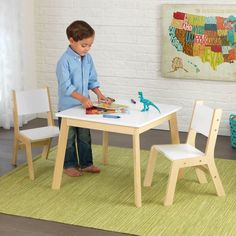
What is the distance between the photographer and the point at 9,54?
4.96 m

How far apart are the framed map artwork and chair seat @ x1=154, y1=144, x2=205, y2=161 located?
1443 millimetres

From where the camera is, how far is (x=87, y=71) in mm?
3672

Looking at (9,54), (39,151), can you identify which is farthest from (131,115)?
(9,54)

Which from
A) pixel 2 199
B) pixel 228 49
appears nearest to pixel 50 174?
pixel 2 199

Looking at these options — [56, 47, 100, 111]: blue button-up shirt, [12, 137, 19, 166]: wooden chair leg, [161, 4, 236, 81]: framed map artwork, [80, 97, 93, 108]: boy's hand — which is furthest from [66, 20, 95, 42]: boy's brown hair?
[161, 4, 236, 81]: framed map artwork

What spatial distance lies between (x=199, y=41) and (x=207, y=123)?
1597mm

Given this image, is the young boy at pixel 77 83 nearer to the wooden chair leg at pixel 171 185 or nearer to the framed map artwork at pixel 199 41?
the wooden chair leg at pixel 171 185

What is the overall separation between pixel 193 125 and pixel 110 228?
0.95m

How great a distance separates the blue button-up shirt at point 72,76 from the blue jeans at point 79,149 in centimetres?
22

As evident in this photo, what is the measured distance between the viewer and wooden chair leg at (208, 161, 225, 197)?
3.29 meters

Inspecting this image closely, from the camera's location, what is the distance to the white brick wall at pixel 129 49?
4848 millimetres

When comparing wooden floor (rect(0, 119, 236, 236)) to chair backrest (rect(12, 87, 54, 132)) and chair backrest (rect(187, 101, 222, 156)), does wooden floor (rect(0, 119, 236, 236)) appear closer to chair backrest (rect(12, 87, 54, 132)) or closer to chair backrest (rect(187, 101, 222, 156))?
chair backrest (rect(12, 87, 54, 132))

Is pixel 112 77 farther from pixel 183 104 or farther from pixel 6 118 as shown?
pixel 6 118

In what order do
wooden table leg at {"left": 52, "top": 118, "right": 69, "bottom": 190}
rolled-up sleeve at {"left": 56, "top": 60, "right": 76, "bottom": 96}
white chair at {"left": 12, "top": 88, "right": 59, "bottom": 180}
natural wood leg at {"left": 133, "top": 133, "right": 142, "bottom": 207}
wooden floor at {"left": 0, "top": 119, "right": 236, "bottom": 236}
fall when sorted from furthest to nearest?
white chair at {"left": 12, "top": 88, "right": 59, "bottom": 180}, rolled-up sleeve at {"left": 56, "top": 60, "right": 76, "bottom": 96}, wooden table leg at {"left": 52, "top": 118, "right": 69, "bottom": 190}, natural wood leg at {"left": 133, "top": 133, "right": 142, "bottom": 207}, wooden floor at {"left": 0, "top": 119, "right": 236, "bottom": 236}
